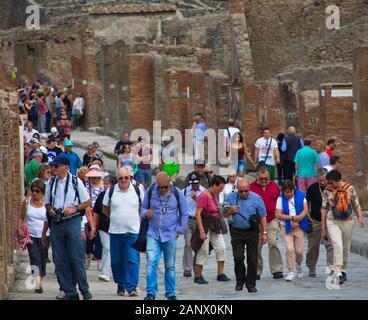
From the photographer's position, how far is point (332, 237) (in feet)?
64.4

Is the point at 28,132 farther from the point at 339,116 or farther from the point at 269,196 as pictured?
the point at 269,196

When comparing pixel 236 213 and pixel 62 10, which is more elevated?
pixel 62 10

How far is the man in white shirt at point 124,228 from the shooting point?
59.4 feet

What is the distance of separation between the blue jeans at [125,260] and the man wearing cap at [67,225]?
0.70 meters

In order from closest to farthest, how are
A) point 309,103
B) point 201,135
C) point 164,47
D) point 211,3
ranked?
point 309,103 < point 201,135 < point 164,47 < point 211,3

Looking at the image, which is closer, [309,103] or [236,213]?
[236,213]

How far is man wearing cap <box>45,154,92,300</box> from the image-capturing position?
688 inches

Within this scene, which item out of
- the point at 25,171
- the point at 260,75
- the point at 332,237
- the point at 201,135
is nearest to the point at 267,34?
the point at 260,75

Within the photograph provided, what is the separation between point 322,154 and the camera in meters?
27.4

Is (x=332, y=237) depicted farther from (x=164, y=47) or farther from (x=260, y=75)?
(x=260, y=75)

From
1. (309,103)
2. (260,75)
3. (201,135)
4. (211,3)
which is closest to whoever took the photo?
(309,103)

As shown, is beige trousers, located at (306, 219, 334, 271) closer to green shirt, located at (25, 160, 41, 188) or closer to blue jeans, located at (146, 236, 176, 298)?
blue jeans, located at (146, 236, 176, 298)

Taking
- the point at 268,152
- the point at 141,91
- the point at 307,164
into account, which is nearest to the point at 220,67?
the point at 141,91

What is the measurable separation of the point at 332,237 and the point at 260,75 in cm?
3051
